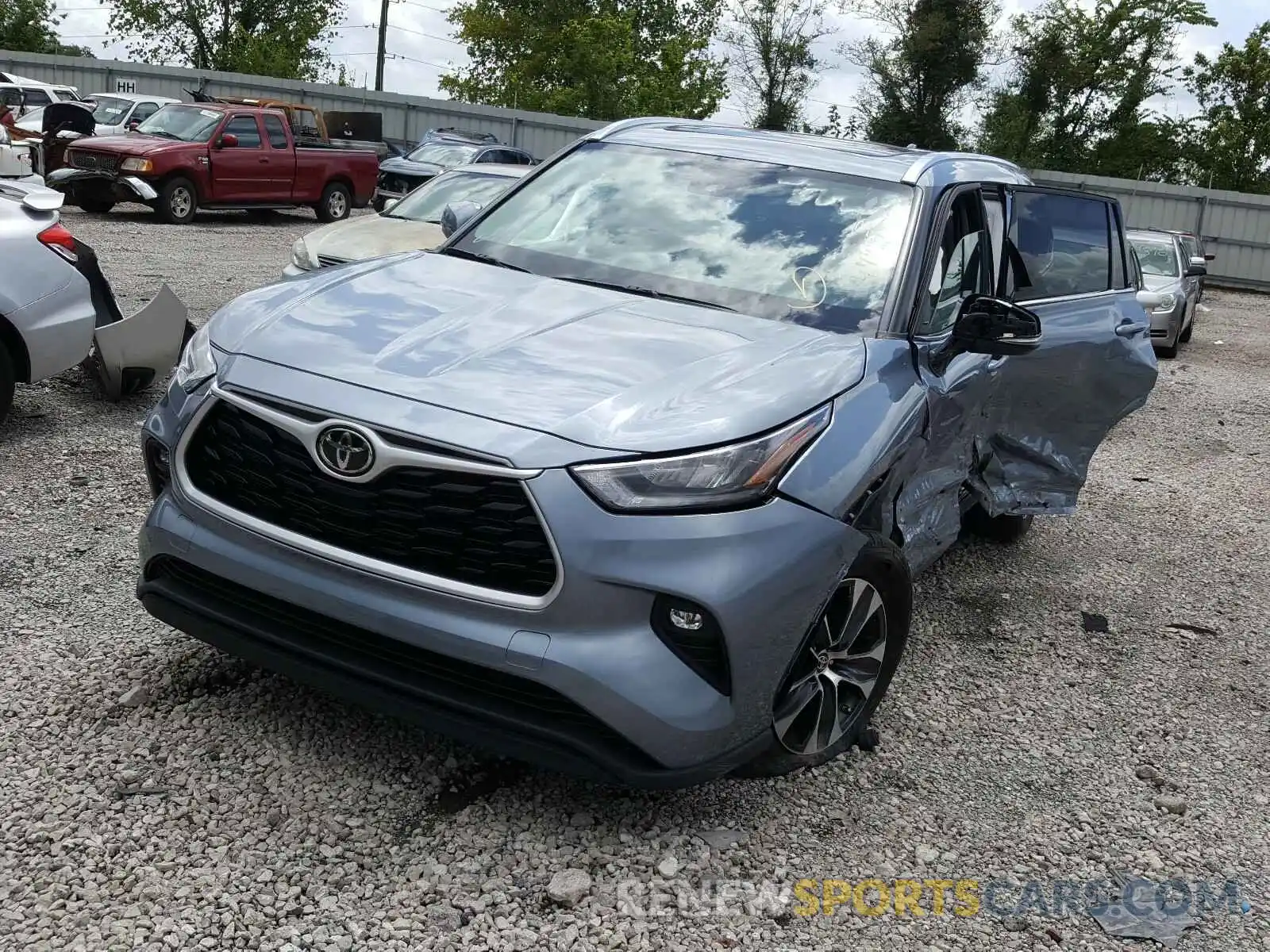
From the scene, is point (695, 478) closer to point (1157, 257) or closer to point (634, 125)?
point (634, 125)

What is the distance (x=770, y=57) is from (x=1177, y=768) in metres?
47.4

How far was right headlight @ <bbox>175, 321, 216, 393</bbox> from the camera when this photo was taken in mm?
3293

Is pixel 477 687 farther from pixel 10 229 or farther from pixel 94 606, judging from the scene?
pixel 10 229

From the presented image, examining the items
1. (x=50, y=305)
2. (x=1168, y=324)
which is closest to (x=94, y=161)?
(x=50, y=305)

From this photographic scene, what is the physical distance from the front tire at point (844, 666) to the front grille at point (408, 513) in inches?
30.8

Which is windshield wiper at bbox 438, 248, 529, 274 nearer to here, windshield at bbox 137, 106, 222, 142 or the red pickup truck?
the red pickup truck

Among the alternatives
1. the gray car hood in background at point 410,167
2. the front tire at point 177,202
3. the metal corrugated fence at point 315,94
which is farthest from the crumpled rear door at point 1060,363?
the metal corrugated fence at point 315,94

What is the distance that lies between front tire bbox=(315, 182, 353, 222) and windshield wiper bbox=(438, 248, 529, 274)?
673 inches

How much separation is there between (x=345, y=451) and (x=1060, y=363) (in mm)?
3547

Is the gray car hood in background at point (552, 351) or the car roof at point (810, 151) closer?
the gray car hood in background at point (552, 351)

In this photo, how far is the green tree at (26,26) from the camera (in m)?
58.0

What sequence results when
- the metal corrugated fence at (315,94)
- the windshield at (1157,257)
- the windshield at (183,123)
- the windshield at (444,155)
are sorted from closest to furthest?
the windshield at (1157,257) → the windshield at (183,123) → the windshield at (444,155) → the metal corrugated fence at (315,94)

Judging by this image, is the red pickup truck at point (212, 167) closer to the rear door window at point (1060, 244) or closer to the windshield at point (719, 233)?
the windshield at point (719, 233)

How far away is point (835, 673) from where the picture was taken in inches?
138
